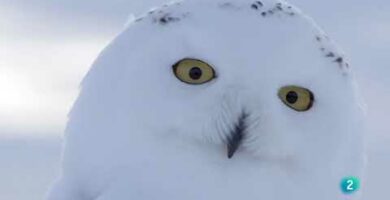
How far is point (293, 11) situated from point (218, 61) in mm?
359

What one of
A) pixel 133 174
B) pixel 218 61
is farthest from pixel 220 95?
pixel 133 174

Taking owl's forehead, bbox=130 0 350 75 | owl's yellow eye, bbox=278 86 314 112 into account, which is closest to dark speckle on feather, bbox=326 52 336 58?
owl's forehead, bbox=130 0 350 75

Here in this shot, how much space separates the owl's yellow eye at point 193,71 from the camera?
300 cm

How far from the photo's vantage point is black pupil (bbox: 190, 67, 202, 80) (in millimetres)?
3012

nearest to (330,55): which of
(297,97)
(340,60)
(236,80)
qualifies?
(340,60)

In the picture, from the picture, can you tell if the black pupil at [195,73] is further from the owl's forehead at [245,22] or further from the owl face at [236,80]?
the owl's forehead at [245,22]

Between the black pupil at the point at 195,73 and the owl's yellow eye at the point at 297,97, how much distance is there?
0.24 m

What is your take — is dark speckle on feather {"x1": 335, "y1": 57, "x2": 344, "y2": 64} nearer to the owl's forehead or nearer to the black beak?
the owl's forehead

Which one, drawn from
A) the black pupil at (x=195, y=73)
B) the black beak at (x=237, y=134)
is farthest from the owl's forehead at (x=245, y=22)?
the black beak at (x=237, y=134)

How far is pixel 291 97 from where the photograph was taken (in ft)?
9.96

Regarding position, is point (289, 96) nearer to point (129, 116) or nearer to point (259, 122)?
point (259, 122)

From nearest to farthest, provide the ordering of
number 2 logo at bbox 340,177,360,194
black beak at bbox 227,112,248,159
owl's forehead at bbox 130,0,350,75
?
black beak at bbox 227,112,248,159 < owl's forehead at bbox 130,0,350,75 < number 2 logo at bbox 340,177,360,194

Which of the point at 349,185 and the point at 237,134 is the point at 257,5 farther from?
the point at 349,185

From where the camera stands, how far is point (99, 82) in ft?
10.4
